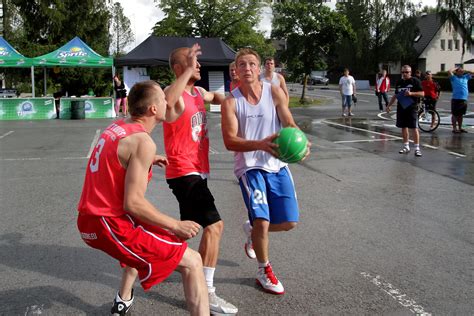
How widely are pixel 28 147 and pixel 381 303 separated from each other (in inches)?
432

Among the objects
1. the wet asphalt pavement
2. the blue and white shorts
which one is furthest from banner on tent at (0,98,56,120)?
the blue and white shorts

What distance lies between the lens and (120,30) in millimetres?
52125

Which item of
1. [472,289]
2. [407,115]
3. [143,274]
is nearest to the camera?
[143,274]

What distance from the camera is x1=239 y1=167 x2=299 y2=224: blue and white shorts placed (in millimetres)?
3775

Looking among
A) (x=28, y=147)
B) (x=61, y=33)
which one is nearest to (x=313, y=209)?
(x=28, y=147)

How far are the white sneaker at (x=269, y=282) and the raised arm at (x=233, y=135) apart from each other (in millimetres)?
967

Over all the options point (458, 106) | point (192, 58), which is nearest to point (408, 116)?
point (458, 106)

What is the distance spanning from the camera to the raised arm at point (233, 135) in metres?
3.58

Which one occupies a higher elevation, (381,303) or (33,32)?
(33,32)

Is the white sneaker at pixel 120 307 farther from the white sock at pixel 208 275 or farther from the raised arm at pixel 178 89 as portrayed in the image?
the raised arm at pixel 178 89

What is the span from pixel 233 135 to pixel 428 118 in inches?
512

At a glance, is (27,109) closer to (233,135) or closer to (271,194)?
(233,135)

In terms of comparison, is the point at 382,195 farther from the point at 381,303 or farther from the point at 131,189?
the point at 131,189

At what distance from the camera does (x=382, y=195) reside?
23.0 ft
